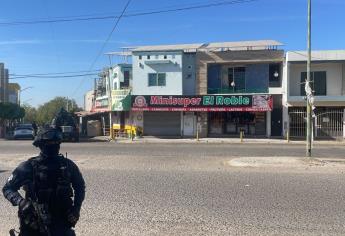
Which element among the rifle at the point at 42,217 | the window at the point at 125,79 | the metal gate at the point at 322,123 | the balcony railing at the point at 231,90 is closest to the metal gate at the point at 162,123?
the balcony railing at the point at 231,90

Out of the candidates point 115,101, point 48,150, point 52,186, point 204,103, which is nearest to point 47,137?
point 48,150

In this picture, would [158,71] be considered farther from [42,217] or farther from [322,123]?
[42,217]

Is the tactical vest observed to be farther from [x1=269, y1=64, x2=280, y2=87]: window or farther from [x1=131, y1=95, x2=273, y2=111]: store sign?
[x1=269, y1=64, x2=280, y2=87]: window

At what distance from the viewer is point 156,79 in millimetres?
42094

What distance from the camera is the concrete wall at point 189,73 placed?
41.9m

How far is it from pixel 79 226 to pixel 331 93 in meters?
35.5

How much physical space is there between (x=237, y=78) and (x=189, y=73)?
4087 mm

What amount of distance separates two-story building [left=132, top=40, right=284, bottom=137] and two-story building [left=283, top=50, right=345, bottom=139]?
40.8 inches

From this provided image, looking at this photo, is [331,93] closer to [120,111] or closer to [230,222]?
[120,111]

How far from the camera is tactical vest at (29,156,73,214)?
3898 millimetres

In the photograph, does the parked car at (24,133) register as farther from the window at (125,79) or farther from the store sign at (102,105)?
the window at (125,79)

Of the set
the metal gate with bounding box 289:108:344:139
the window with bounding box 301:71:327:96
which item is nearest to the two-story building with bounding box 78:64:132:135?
the metal gate with bounding box 289:108:344:139

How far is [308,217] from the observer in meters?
7.82

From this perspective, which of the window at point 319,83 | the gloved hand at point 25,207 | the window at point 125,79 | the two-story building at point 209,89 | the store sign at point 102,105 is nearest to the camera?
the gloved hand at point 25,207
